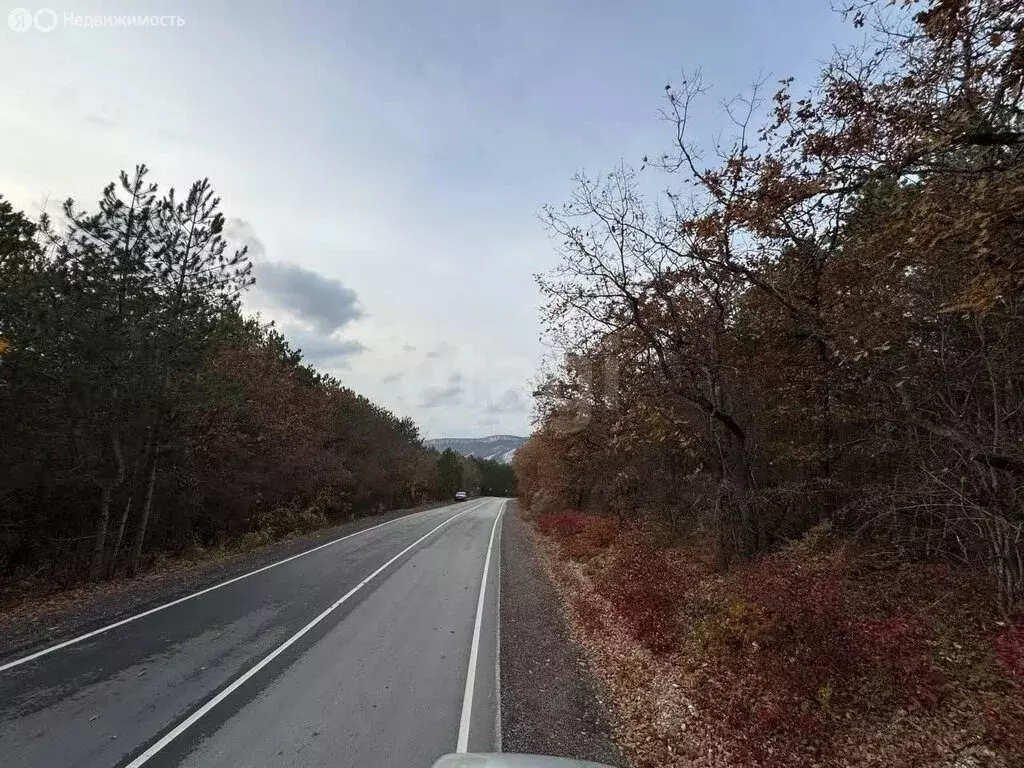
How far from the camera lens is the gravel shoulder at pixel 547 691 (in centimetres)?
582

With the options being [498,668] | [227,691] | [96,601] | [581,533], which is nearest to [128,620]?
[96,601]

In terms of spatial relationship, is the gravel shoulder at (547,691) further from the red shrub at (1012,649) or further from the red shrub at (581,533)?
the red shrub at (581,533)

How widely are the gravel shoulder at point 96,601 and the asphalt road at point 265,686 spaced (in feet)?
2.00

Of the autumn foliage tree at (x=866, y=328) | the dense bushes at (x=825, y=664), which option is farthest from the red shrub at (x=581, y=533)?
the dense bushes at (x=825, y=664)

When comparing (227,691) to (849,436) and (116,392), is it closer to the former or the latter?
(116,392)

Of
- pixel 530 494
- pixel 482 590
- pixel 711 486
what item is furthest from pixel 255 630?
pixel 530 494

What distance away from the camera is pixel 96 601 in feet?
36.4

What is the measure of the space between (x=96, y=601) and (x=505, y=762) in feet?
38.6

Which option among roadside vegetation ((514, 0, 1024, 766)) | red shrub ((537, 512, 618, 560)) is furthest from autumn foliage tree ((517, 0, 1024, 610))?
red shrub ((537, 512, 618, 560))

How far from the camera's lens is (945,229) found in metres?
4.09

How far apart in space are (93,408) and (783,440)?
15.9 m

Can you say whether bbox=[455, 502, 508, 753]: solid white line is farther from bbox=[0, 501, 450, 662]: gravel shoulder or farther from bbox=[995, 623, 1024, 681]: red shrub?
bbox=[0, 501, 450, 662]: gravel shoulder

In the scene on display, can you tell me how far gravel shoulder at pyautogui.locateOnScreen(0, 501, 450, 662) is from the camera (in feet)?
28.2

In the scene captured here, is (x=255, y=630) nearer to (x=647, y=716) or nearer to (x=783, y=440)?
(x=647, y=716)
